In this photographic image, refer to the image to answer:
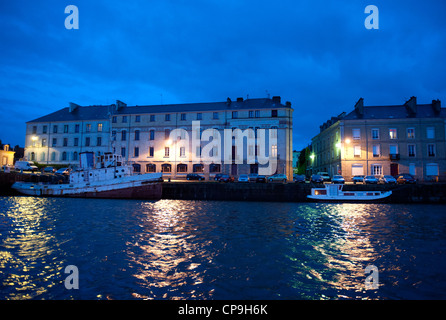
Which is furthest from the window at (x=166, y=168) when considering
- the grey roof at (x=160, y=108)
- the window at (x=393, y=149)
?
the window at (x=393, y=149)

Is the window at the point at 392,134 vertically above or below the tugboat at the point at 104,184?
above

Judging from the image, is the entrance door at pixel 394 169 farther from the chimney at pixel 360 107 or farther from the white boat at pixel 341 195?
the white boat at pixel 341 195

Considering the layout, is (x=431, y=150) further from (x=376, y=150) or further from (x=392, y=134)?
(x=376, y=150)

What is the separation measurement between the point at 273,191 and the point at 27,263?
1037 inches

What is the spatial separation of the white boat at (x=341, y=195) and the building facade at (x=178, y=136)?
44.2 ft

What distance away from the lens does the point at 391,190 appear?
2961cm

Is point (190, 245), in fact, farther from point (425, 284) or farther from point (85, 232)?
point (425, 284)

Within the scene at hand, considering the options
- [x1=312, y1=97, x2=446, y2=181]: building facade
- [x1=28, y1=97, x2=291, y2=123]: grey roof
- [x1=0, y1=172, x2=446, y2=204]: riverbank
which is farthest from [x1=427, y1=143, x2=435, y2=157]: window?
[x1=28, y1=97, x2=291, y2=123]: grey roof

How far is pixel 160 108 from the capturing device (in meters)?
52.2

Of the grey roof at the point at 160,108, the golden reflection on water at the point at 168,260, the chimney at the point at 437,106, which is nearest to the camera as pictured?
the golden reflection on water at the point at 168,260

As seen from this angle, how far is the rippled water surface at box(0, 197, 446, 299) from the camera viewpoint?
245 inches

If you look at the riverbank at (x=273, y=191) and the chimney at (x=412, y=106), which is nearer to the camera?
the riverbank at (x=273, y=191)

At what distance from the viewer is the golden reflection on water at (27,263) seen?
6.24m
